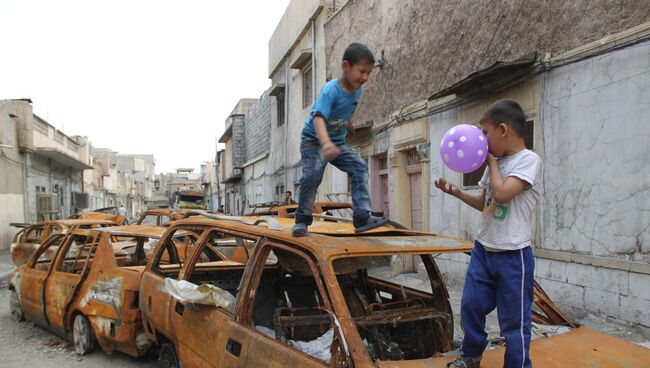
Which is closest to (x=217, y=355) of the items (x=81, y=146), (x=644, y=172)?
(x=644, y=172)

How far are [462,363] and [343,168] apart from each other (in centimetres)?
157

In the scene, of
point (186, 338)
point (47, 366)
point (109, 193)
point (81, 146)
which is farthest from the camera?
point (109, 193)

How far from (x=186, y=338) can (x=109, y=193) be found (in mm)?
43735

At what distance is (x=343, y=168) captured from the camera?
3479 millimetres

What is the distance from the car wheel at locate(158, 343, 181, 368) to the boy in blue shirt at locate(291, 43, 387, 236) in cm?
161

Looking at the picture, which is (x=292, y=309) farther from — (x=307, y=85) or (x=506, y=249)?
(x=307, y=85)

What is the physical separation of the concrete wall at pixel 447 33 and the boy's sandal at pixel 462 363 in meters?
4.42

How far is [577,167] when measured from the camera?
5.78m

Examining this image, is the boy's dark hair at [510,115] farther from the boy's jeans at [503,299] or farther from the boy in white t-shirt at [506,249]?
the boy's jeans at [503,299]

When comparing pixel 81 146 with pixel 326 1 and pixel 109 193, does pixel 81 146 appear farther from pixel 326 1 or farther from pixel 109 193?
pixel 326 1

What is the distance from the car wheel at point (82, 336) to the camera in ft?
16.3

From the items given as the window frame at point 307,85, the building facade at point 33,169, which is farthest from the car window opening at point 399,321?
the building facade at point 33,169

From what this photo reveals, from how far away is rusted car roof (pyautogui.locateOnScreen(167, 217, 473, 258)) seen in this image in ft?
8.86

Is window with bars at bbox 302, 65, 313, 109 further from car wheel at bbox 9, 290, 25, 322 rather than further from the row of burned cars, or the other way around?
the row of burned cars
